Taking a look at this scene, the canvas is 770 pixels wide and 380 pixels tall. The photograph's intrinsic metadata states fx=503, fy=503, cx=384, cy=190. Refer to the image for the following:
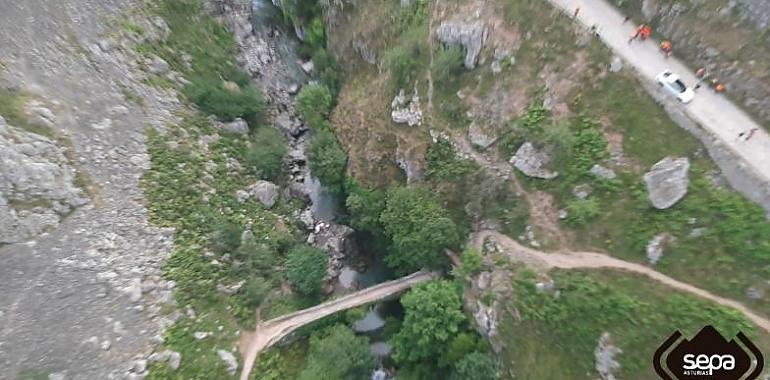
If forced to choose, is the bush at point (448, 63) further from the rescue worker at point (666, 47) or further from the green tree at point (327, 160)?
the rescue worker at point (666, 47)

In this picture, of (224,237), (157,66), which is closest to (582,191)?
(224,237)

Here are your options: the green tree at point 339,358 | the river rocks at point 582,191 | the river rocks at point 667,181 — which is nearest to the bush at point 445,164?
the river rocks at point 582,191

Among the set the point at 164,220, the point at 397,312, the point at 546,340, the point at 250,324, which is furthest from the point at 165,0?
the point at 546,340

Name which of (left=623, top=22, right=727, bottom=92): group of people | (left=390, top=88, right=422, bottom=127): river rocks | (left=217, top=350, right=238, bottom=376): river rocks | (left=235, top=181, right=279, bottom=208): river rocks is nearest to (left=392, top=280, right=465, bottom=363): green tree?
(left=217, top=350, right=238, bottom=376): river rocks

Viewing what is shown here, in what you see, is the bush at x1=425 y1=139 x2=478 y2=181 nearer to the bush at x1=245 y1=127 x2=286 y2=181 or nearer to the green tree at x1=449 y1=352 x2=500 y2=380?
the green tree at x1=449 y1=352 x2=500 y2=380

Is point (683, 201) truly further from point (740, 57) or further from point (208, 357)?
point (208, 357)

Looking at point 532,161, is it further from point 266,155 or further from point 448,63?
point 266,155
